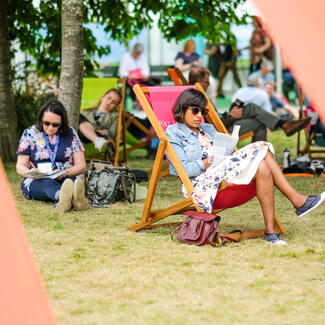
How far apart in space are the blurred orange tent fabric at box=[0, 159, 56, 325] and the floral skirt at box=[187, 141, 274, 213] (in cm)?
116

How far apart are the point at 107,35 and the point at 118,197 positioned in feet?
15.9

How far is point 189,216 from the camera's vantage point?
6109 mm

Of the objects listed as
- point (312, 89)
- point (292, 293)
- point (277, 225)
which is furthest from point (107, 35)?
point (292, 293)

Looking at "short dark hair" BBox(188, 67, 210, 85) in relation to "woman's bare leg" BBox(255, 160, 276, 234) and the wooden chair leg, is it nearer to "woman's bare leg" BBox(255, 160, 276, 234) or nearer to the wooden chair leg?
the wooden chair leg

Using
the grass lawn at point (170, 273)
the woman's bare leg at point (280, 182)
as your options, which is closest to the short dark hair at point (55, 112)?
the grass lawn at point (170, 273)

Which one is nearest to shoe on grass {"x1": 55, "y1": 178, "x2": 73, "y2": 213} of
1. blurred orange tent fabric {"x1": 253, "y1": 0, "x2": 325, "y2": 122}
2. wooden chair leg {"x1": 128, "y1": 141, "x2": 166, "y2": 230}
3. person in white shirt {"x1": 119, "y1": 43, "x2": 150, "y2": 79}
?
wooden chair leg {"x1": 128, "y1": 141, "x2": 166, "y2": 230}

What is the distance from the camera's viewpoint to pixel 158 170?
6.46 meters

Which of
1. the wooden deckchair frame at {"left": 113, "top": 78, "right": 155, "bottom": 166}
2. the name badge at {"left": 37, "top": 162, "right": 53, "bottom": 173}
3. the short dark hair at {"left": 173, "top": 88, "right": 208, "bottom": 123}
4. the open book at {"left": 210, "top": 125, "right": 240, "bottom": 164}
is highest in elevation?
the short dark hair at {"left": 173, "top": 88, "right": 208, "bottom": 123}

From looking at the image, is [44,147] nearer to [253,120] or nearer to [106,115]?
[106,115]

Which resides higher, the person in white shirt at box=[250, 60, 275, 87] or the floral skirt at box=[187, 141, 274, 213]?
the floral skirt at box=[187, 141, 274, 213]

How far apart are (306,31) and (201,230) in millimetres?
8799

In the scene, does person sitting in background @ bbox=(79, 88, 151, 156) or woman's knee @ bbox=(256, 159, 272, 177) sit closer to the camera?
woman's knee @ bbox=(256, 159, 272, 177)

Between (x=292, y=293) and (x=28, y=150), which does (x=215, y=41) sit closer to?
(x=28, y=150)

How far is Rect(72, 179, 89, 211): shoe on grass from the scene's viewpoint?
293 inches
